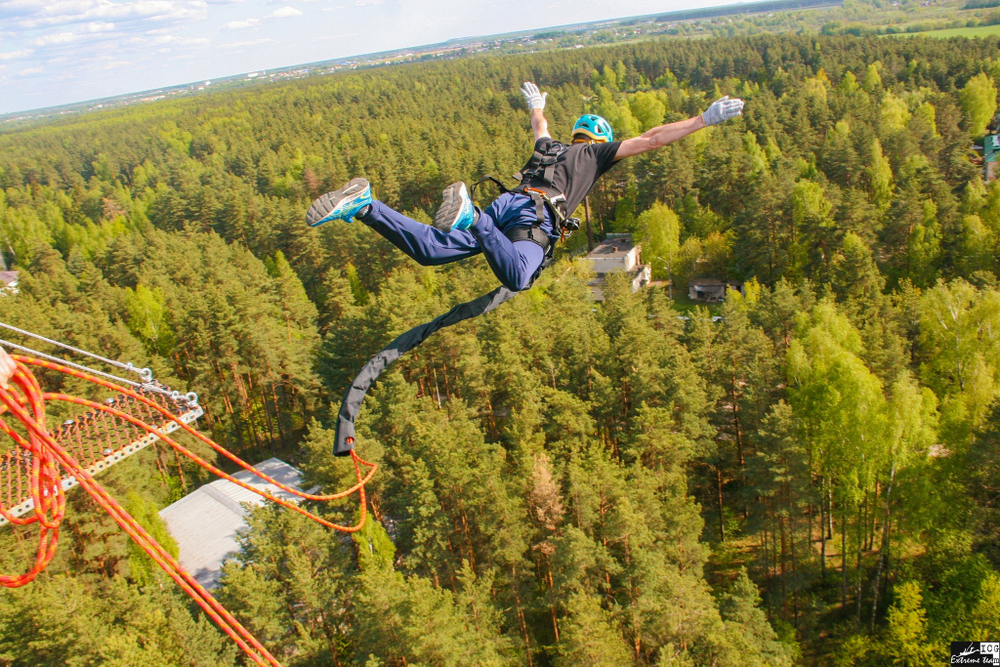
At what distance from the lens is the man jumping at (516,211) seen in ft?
19.1

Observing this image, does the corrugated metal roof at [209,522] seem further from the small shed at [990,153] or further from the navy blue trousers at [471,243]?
the small shed at [990,153]

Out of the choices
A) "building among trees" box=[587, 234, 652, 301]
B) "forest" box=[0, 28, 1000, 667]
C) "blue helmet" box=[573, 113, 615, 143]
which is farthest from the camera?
"building among trees" box=[587, 234, 652, 301]

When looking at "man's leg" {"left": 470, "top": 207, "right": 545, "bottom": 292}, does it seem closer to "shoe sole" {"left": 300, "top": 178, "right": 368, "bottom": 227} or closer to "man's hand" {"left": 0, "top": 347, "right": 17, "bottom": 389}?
"shoe sole" {"left": 300, "top": 178, "right": 368, "bottom": 227}

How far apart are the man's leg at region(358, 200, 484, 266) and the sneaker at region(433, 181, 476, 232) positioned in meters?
0.18

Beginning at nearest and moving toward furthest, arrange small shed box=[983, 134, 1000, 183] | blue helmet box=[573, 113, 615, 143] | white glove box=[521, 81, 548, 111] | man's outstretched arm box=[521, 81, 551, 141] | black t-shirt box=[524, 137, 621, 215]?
black t-shirt box=[524, 137, 621, 215], blue helmet box=[573, 113, 615, 143], man's outstretched arm box=[521, 81, 551, 141], white glove box=[521, 81, 548, 111], small shed box=[983, 134, 1000, 183]

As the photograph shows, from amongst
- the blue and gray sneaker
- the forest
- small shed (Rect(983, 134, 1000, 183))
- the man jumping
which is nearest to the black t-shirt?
the man jumping

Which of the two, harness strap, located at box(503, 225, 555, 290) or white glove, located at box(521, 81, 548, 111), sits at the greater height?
white glove, located at box(521, 81, 548, 111)

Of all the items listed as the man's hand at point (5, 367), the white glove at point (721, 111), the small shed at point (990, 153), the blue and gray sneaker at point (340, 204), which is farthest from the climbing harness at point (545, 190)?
the small shed at point (990, 153)

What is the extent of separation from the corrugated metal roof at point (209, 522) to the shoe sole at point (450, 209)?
59.9 ft

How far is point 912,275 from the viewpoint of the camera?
34750mm

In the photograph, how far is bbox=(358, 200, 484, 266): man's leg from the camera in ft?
20.0

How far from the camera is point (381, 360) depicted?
20.7ft

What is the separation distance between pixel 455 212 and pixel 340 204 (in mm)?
1019

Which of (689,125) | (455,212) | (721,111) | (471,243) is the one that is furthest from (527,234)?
(721,111)
